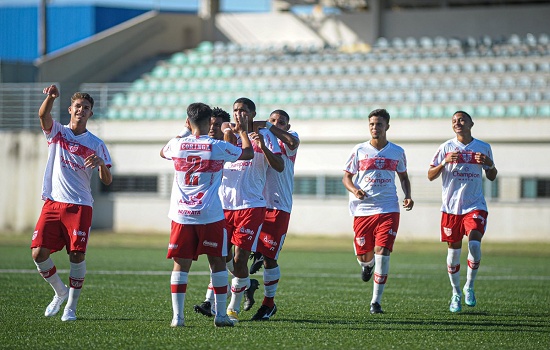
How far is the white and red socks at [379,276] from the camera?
35.7 feet

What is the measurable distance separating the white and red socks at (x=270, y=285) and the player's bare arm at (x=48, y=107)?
9.05 feet

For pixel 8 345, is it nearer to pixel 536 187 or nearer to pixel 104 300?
pixel 104 300

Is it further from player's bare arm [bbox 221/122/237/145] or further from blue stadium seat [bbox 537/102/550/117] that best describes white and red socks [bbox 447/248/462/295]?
blue stadium seat [bbox 537/102/550/117]

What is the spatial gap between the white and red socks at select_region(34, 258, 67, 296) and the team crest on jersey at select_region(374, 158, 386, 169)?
3.91 m

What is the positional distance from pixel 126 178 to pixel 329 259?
11.1 metres

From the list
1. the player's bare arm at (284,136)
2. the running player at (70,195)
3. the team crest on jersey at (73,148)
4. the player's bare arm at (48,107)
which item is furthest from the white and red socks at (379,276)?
the player's bare arm at (48,107)

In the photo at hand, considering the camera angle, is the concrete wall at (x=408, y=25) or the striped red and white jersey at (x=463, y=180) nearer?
the striped red and white jersey at (x=463, y=180)

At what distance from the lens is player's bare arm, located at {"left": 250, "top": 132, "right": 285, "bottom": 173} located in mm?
9512

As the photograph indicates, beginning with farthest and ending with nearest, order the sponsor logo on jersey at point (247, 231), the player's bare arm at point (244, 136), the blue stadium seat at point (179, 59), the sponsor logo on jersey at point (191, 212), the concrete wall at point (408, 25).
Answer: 1. the blue stadium seat at point (179, 59)
2. the concrete wall at point (408, 25)
3. the sponsor logo on jersey at point (247, 231)
4. the player's bare arm at point (244, 136)
5. the sponsor logo on jersey at point (191, 212)

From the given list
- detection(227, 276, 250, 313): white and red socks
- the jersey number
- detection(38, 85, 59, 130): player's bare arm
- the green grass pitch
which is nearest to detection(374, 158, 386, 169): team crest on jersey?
the green grass pitch

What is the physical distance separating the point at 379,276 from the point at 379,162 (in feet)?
4.55

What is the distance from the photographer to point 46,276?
998 centimetres

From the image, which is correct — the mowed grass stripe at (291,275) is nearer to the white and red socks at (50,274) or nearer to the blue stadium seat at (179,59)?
the white and red socks at (50,274)

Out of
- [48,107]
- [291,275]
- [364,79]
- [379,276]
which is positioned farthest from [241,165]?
[364,79]
